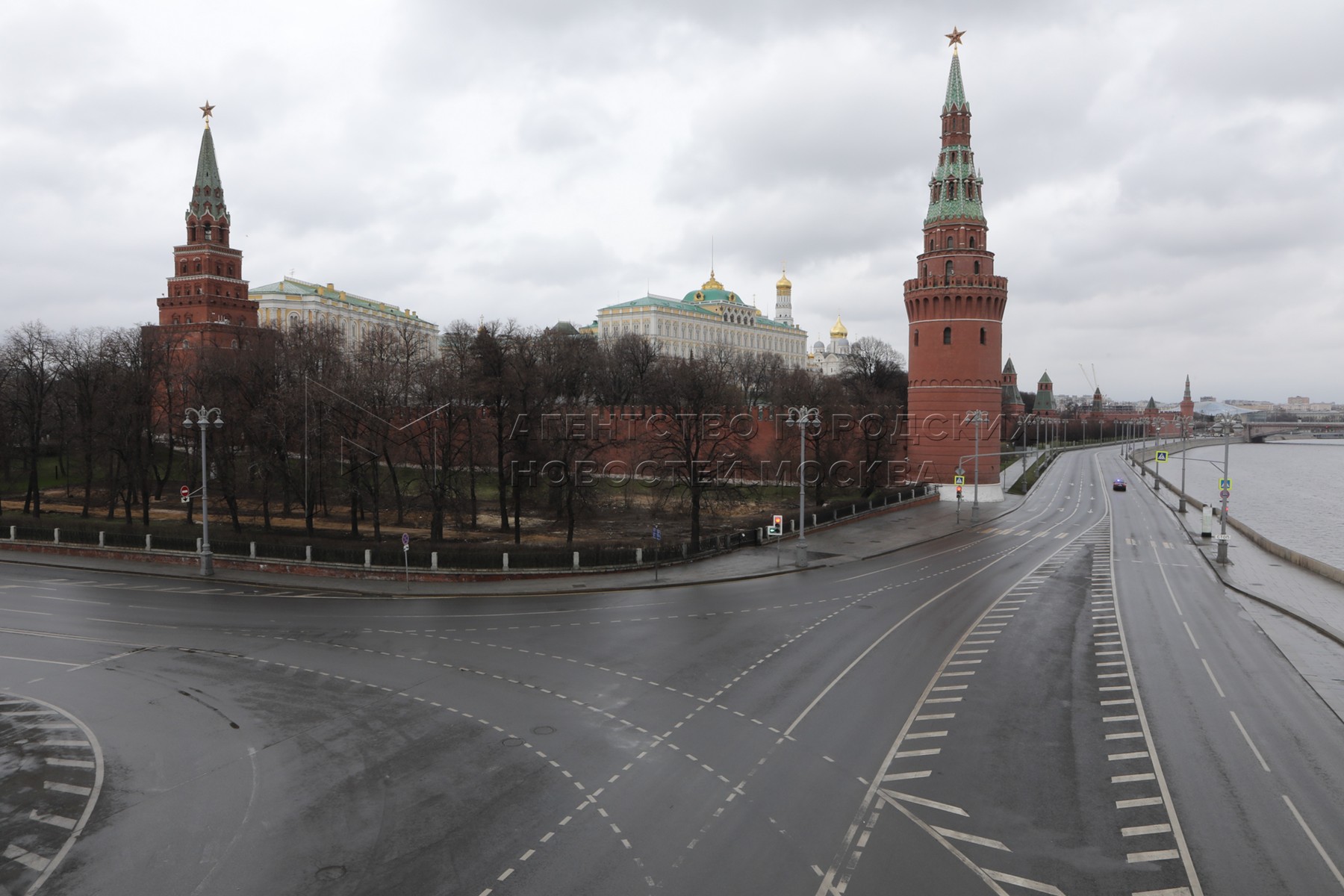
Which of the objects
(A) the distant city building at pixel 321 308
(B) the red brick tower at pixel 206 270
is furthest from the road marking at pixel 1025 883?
(A) the distant city building at pixel 321 308

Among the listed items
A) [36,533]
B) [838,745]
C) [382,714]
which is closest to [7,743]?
Answer: [382,714]

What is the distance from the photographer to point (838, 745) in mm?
14914

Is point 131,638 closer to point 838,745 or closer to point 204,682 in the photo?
point 204,682

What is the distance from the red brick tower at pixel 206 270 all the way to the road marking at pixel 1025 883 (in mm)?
84393

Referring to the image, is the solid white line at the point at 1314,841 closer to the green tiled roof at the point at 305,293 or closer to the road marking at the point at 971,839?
the road marking at the point at 971,839

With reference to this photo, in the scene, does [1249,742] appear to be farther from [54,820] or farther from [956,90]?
[956,90]

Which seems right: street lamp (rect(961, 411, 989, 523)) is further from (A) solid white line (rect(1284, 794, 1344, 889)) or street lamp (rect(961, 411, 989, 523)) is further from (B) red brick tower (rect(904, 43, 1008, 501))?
(A) solid white line (rect(1284, 794, 1344, 889))

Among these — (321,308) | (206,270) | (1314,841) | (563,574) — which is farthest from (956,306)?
(321,308)

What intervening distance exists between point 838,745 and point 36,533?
139 feet

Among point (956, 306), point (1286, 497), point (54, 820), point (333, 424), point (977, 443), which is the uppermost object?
point (956, 306)

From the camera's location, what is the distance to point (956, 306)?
6450 cm

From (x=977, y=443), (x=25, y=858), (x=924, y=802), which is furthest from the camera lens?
(x=977, y=443)

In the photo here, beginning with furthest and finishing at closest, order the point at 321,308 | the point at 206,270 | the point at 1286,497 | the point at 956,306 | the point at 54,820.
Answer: the point at 321,308 < the point at 1286,497 < the point at 206,270 < the point at 956,306 < the point at 54,820

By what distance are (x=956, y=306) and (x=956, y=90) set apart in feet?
58.7
